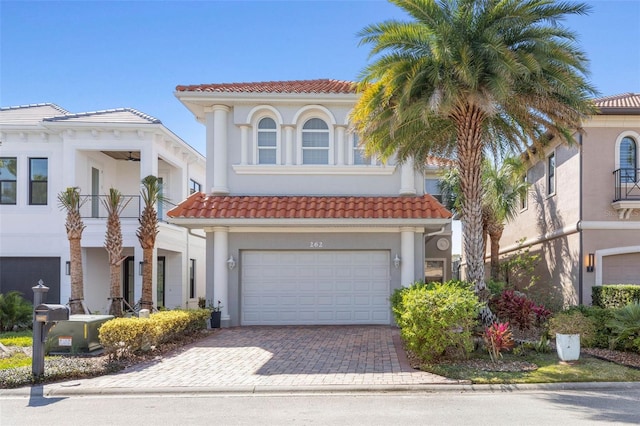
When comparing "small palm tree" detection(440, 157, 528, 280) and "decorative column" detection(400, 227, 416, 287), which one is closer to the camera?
"decorative column" detection(400, 227, 416, 287)

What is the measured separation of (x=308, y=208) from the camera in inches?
572

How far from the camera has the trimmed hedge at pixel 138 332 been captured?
10047mm

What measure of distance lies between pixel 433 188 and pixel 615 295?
414 inches

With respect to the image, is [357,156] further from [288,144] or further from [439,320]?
[439,320]

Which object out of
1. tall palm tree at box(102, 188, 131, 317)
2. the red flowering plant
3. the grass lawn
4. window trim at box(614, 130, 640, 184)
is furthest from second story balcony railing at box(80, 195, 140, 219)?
window trim at box(614, 130, 640, 184)

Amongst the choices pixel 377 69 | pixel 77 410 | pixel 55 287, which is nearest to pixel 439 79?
pixel 377 69

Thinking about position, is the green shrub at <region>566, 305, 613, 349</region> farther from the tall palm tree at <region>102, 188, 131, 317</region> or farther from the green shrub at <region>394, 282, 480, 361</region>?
the tall palm tree at <region>102, 188, 131, 317</region>

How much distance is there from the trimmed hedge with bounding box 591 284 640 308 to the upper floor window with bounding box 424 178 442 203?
8.72 meters

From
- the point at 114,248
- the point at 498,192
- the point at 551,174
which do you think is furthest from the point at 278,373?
the point at 551,174

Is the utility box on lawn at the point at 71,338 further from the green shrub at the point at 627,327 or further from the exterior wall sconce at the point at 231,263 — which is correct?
the green shrub at the point at 627,327

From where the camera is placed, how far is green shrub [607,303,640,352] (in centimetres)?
1011

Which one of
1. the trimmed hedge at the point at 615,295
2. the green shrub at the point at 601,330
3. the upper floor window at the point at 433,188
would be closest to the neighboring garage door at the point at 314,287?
the green shrub at the point at 601,330

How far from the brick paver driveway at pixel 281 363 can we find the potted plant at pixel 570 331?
280 centimetres

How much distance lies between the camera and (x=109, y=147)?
17516mm
